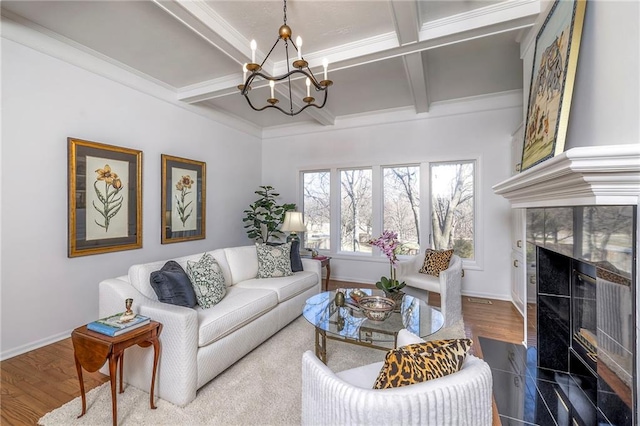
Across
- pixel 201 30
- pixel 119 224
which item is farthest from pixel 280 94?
pixel 119 224

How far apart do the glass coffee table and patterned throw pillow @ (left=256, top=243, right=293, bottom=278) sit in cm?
76

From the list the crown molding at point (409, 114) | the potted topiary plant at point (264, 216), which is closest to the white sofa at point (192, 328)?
the potted topiary plant at point (264, 216)

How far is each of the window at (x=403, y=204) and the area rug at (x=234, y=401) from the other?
2.52 m

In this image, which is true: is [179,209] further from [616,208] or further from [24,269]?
[616,208]

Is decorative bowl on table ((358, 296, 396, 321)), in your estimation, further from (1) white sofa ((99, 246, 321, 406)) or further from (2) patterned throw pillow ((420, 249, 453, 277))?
(2) patterned throw pillow ((420, 249, 453, 277))

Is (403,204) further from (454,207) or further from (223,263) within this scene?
(223,263)

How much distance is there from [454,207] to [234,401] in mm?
3858

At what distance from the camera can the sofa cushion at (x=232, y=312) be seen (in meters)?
1.99

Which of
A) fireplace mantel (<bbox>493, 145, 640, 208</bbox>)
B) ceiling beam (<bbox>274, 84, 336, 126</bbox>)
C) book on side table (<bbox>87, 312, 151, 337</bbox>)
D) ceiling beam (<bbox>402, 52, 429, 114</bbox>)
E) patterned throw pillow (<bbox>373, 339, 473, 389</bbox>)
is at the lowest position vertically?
book on side table (<bbox>87, 312, 151, 337</bbox>)

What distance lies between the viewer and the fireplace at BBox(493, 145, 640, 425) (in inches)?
47.7

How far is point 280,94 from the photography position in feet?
12.8

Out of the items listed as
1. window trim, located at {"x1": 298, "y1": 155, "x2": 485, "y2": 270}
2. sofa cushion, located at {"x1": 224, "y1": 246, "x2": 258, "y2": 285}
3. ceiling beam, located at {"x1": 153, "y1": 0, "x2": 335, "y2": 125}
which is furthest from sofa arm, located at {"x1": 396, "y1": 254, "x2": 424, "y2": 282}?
ceiling beam, located at {"x1": 153, "y1": 0, "x2": 335, "y2": 125}

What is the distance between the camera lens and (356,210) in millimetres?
5043

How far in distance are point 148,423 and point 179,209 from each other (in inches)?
109
